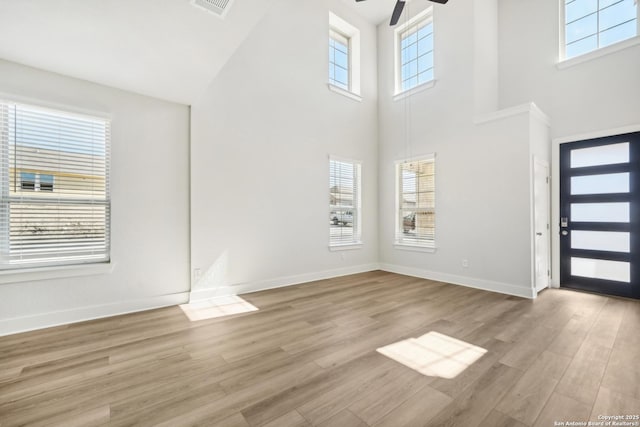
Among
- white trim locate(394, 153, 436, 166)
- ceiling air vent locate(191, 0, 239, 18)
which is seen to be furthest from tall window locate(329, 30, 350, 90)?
ceiling air vent locate(191, 0, 239, 18)

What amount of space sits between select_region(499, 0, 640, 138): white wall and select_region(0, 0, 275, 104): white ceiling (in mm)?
4659

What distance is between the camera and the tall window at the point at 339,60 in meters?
Result: 5.70

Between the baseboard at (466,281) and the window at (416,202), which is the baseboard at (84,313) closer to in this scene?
the baseboard at (466,281)

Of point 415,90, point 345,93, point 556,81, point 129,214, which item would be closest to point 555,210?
point 556,81

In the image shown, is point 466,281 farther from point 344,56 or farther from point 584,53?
point 344,56

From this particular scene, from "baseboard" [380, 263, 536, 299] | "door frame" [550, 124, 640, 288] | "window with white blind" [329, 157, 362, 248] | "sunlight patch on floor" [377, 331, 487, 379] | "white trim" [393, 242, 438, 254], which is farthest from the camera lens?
"window with white blind" [329, 157, 362, 248]

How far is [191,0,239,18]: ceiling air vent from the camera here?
2.31m

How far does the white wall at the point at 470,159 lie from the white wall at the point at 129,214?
419 cm

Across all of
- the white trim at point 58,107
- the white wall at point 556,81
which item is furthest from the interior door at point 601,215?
the white trim at point 58,107

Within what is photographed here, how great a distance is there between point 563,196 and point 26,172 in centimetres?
719

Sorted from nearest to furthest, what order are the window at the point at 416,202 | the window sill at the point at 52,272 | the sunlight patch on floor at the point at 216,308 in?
the window sill at the point at 52,272 → the sunlight patch on floor at the point at 216,308 → the window at the point at 416,202

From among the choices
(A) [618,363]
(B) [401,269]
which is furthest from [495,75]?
(A) [618,363]

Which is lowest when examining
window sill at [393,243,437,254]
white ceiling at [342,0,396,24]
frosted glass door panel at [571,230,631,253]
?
window sill at [393,243,437,254]

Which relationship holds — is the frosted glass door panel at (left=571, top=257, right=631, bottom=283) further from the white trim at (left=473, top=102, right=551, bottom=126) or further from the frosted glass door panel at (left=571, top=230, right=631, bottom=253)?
the white trim at (left=473, top=102, right=551, bottom=126)
